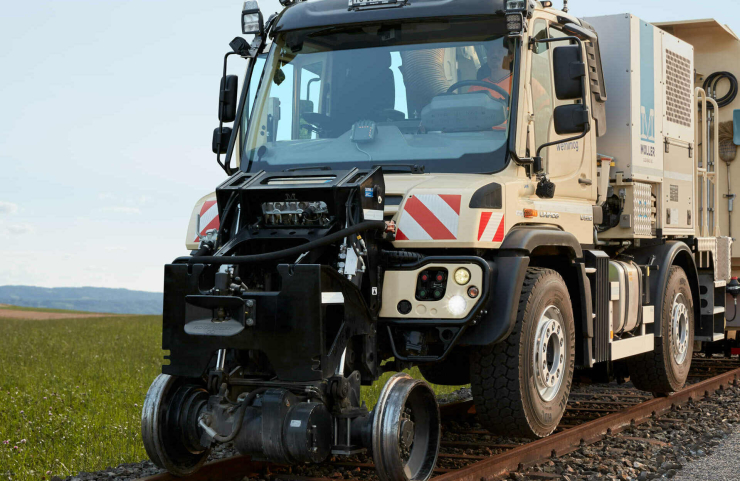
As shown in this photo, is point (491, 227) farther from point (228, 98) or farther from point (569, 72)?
point (228, 98)

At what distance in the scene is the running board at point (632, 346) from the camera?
8.26 meters

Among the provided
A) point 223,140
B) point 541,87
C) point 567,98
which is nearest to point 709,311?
point 541,87

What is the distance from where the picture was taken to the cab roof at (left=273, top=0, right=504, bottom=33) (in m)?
6.72

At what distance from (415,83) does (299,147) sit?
97 cm

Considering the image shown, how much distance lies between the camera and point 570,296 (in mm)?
7617

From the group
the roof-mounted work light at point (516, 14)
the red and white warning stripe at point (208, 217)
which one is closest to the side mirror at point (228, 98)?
the red and white warning stripe at point (208, 217)

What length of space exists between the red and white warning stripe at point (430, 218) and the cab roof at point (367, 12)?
1.57 meters

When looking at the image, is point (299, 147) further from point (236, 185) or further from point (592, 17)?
point (592, 17)

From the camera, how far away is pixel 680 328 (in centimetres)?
1019

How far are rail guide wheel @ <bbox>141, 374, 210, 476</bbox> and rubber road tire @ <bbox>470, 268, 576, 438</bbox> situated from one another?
6.22 ft

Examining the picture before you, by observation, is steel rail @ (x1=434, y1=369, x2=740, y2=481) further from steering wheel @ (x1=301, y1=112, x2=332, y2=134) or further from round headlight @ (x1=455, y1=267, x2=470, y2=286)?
steering wheel @ (x1=301, y1=112, x2=332, y2=134)

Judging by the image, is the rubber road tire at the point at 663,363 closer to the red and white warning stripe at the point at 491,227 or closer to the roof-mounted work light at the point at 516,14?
the red and white warning stripe at the point at 491,227

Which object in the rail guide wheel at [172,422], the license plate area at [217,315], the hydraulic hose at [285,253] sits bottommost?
the rail guide wheel at [172,422]

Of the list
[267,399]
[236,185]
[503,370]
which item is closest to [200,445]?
[267,399]
